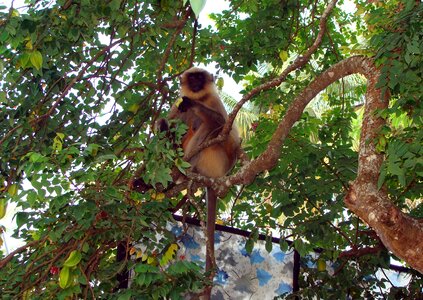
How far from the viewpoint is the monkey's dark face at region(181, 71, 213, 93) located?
5.01 meters

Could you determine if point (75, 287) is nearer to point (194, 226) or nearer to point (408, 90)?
point (194, 226)

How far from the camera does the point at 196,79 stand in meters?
5.08

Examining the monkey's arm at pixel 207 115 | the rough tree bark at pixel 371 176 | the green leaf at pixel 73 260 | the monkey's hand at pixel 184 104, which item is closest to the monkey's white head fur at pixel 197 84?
the monkey's arm at pixel 207 115

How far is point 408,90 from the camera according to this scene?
2.65m

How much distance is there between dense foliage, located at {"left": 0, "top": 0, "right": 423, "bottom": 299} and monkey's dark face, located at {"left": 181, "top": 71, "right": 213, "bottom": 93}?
0.37ft

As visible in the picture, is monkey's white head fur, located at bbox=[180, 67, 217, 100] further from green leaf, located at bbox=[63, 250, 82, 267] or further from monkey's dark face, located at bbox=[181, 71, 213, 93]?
green leaf, located at bbox=[63, 250, 82, 267]

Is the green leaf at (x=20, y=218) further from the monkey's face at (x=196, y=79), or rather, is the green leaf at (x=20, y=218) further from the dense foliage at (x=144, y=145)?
the monkey's face at (x=196, y=79)

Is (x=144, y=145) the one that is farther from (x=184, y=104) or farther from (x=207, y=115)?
(x=207, y=115)

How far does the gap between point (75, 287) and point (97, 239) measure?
439 mm

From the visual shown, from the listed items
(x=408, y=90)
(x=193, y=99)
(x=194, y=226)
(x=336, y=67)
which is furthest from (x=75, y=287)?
(x=193, y=99)

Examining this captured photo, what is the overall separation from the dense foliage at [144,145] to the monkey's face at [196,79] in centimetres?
10

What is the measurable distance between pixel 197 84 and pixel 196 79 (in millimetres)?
54

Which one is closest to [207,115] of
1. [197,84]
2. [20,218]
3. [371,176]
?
[197,84]

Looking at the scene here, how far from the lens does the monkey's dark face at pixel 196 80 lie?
16.4ft
